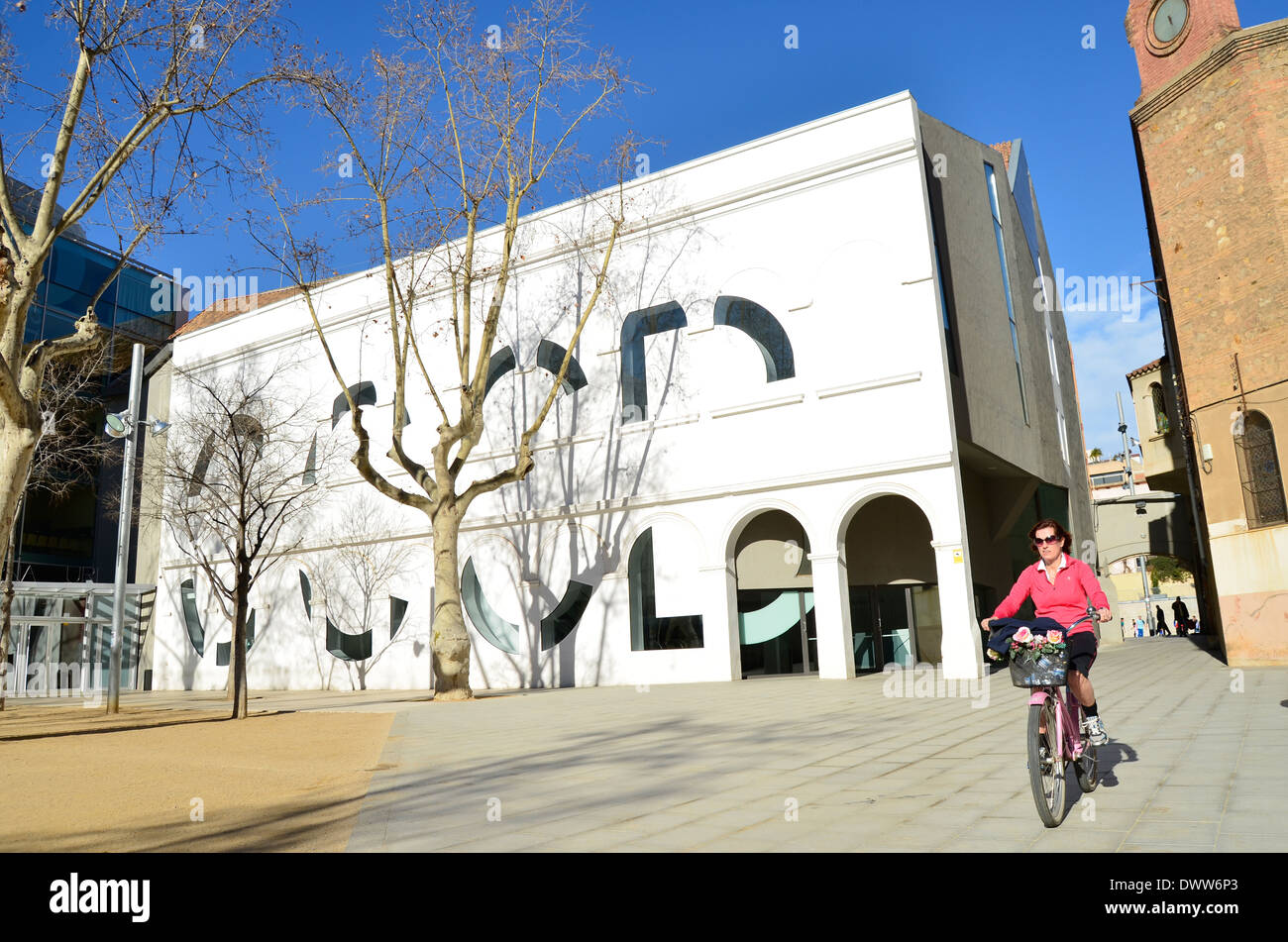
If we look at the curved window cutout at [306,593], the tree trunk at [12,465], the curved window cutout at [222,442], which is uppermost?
the curved window cutout at [222,442]

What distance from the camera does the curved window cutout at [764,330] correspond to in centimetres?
2022

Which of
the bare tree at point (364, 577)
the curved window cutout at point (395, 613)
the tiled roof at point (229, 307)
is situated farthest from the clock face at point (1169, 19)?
the tiled roof at point (229, 307)

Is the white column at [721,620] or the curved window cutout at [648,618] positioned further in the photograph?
the curved window cutout at [648,618]

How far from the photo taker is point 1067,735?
5.38 metres

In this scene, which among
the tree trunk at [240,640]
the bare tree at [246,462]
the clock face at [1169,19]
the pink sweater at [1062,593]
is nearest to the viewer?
the pink sweater at [1062,593]

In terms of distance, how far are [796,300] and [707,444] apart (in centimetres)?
378

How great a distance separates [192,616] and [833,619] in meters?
21.6

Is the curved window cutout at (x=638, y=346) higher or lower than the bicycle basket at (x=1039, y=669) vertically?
higher

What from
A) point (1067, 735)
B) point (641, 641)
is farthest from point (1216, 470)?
point (1067, 735)

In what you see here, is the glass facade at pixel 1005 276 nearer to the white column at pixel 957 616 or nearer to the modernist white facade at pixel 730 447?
the modernist white facade at pixel 730 447

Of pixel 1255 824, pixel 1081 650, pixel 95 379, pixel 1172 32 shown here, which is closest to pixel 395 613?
pixel 95 379

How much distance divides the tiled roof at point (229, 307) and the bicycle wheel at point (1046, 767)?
33564 mm

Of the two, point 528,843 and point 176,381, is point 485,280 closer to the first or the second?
point 176,381

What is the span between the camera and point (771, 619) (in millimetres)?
21109
